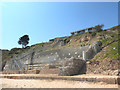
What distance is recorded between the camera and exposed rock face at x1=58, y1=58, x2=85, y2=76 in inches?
367

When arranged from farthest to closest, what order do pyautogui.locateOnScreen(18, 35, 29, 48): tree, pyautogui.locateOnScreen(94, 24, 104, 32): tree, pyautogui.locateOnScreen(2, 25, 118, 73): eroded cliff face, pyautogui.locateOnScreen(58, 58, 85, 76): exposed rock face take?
pyautogui.locateOnScreen(18, 35, 29, 48): tree
pyautogui.locateOnScreen(94, 24, 104, 32): tree
pyautogui.locateOnScreen(2, 25, 118, 73): eroded cliff face
pyautogui.locateOnScreen(58, 58, 85, 76): exposed rock face

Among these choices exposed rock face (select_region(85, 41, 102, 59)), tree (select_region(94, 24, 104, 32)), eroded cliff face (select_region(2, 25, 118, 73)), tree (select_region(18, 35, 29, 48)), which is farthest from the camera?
tree (select_region(18, 35, 29, 48))

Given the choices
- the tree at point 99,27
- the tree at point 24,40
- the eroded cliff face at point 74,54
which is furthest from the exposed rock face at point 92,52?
the tree at point 24,40

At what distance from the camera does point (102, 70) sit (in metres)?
9.82

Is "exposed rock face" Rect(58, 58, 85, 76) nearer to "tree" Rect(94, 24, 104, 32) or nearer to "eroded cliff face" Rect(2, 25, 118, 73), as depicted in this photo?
"eroded cliff face" Rect(2, 25, 118, 73)

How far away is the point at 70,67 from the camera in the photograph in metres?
9.70

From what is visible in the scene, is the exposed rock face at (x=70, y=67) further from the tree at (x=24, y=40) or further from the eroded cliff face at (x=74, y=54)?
the tree at (x=24, y=40)

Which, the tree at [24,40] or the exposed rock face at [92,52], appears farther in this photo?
the tree at [24,40]

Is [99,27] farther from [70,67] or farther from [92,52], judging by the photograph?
[70,67]

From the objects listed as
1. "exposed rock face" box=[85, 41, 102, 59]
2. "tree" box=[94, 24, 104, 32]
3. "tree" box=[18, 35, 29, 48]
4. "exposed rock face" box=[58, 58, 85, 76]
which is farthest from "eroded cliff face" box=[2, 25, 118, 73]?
"tree" box=[18, 35, 29, 48]

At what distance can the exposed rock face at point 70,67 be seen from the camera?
9320 mm

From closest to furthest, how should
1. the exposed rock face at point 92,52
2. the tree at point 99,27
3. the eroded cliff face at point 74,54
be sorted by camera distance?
the eroded cliff face at point 74,54 < the exposed rock face at point 92,52 < the tree at point 99,27

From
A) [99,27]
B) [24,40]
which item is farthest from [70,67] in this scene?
[24,40]

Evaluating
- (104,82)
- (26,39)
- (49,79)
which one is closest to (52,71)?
(49,79)
